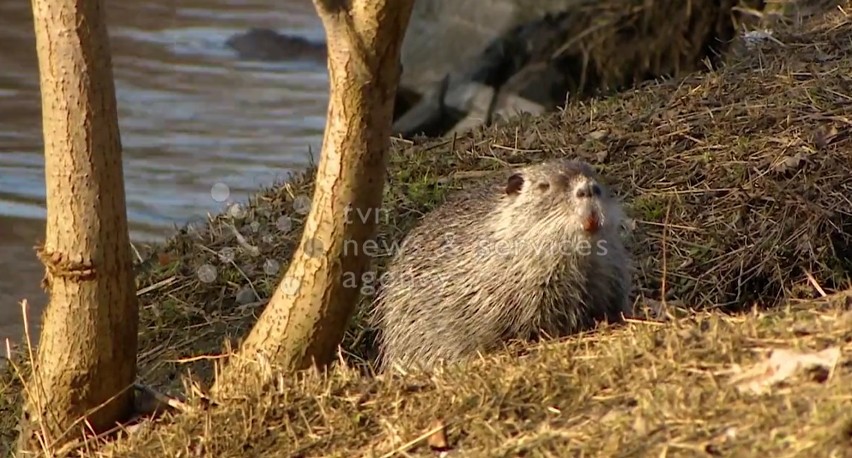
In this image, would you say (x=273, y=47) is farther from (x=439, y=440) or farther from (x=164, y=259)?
(x=439, y=440)

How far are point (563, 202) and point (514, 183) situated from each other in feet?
0.90

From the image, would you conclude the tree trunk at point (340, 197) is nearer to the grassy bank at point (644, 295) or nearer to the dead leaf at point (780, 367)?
the grassy bank at point (644, 295)

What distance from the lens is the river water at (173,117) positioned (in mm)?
9438

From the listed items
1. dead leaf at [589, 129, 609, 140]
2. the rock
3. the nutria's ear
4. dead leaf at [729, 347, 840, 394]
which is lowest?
the rock

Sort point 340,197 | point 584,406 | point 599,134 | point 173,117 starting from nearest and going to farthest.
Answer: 1. point 584,406
2. point 340,197
3. point 599,134
4. point 173,117

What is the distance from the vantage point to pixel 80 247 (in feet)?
15.1

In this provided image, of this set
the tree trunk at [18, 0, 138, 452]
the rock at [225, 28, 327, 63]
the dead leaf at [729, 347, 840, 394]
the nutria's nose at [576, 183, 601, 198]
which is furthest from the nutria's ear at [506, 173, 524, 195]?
the rock at [225, 28, 327, 63]

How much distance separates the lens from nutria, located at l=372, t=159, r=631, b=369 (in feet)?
17.0

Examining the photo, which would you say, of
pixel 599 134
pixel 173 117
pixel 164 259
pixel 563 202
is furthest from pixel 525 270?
pixel 173 117

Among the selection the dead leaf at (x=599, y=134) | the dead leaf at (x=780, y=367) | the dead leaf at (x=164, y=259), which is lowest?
the dead leaf at (x=164, y=259)

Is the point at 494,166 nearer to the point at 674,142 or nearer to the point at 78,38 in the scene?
the point at 674,142

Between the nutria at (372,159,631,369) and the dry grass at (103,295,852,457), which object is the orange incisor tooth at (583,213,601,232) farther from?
the dry grass at (103,295,852,457)

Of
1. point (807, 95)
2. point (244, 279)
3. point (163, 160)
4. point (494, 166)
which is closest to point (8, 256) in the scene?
point (163, 160)

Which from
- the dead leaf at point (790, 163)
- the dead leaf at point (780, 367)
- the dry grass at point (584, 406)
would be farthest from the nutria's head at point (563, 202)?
the dead leaf at point (780, 367)
